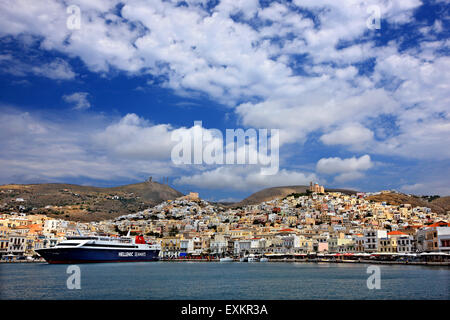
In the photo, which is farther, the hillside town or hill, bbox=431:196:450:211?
hill, bbox=431:196:450:211

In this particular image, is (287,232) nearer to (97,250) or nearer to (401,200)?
(97,250)

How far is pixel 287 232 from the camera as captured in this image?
259ft

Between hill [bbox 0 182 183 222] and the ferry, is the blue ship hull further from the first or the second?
hill [bbox 0 182 183 222]

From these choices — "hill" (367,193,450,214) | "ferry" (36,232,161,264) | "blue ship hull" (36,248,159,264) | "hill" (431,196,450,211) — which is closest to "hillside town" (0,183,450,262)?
"ferry" (36,232,161,264)

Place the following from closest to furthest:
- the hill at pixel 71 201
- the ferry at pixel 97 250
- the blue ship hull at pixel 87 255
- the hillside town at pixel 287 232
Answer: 1. the hillside town at pixel 287 232
2. the blue ship hull at pixel 87 255
3. the ferry at pixel 97 250
4. the hill at pixel 71 201

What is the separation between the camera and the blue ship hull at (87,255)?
190 feet

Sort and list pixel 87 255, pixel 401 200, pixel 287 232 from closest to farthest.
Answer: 1. pixel 87 255
2. pixel 287 232
3. pixel 401 200

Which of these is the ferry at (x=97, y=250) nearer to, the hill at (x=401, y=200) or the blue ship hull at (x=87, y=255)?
the blue ship hull at (x=87, y=255)

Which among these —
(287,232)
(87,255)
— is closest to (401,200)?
(287,232)

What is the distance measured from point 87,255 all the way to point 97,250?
218cm

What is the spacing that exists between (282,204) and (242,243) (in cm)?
5367

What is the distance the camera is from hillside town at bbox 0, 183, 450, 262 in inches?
2265

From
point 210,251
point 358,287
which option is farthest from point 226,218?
point 358,287

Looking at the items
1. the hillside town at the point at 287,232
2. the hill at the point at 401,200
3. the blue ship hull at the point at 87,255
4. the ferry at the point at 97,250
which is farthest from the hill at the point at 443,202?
the blue ship hull at the point at 87,255
